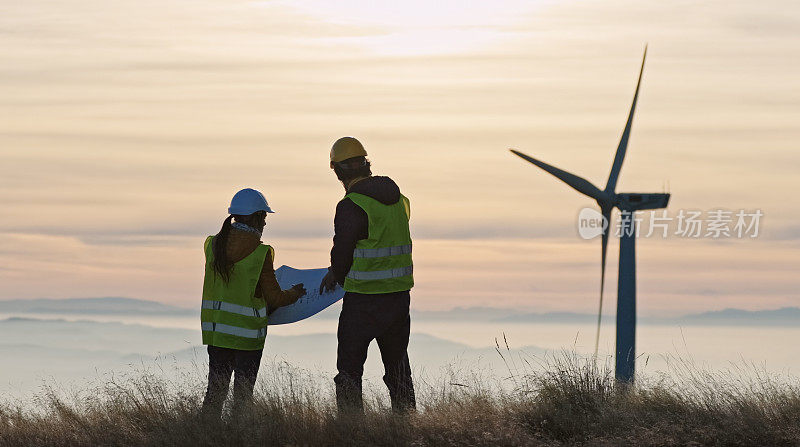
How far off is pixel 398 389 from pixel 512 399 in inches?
48.5

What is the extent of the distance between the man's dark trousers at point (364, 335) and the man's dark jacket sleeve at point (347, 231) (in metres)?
0.42

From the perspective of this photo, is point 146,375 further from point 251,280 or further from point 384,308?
point 384,308

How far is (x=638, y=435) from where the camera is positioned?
1070 cm

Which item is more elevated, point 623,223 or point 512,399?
point 623,223

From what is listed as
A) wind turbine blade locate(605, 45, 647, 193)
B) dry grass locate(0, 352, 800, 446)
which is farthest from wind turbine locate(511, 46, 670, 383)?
dry grass locate(0, 352, 800, 446)

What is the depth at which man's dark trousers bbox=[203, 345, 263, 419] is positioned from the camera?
1123 centimetres

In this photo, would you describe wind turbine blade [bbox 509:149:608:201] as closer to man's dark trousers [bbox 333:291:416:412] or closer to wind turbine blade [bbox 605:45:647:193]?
wind turbine blade [bbox 605:45:647:193]

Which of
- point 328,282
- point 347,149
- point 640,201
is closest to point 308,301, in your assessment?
point 328,282

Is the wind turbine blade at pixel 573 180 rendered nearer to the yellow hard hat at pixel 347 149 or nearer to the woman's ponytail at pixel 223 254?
the yellow hard hat at pixel 347 149

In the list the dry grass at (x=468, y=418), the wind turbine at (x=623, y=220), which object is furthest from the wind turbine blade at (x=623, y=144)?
the dry grass at (x=468, y=418)

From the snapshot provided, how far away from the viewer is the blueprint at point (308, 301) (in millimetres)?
11711

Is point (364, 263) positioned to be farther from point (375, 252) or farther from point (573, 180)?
point (573, 180)

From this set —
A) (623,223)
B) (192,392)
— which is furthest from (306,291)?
(623,223)

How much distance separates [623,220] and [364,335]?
11.9m
